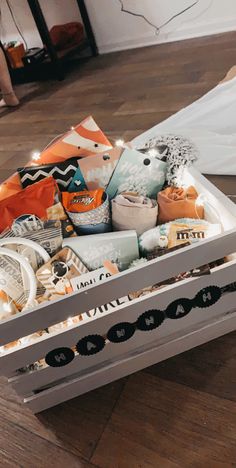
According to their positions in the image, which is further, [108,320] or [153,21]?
[153,21]

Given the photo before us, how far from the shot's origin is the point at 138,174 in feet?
3.16

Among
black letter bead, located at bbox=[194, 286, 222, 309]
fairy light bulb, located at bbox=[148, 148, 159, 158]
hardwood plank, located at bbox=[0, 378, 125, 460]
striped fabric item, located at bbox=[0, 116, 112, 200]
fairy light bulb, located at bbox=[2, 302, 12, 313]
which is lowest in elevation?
hardwood plank, located at bbox=[0, 378, 125, 460]

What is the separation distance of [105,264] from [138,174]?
29 cm

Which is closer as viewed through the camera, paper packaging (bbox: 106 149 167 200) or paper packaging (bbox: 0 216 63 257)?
paper packaging (bbox: 0 216 63 257)

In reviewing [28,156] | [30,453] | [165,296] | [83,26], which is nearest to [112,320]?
[165,296]

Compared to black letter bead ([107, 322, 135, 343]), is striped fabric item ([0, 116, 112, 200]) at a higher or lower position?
higher

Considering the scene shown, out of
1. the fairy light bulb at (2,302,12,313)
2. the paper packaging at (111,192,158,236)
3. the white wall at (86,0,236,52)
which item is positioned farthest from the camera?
the white wall at (86,0,236,52)

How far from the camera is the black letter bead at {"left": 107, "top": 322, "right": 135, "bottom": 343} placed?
716mm

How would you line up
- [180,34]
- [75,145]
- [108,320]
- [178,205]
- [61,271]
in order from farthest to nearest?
[180,34], [75,145], [178,205], [61,271], [108,320]

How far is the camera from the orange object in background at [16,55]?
2.95 m

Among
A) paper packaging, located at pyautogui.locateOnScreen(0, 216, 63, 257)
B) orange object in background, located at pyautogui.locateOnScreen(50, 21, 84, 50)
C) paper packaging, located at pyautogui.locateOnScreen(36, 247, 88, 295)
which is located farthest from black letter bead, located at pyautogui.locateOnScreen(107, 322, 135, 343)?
orange object in background, located at pyautogui.locateOnScreen(50, 21, 84, 50)

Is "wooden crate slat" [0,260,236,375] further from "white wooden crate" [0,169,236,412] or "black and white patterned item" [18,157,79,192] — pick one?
"black and white patterned item" [18,157,79,192]

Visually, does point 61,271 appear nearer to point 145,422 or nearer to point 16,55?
point 145,422

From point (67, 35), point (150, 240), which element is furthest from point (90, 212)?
point (67, 35)
